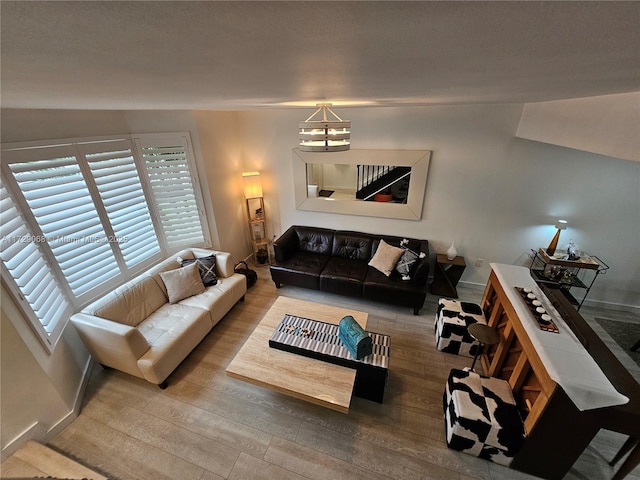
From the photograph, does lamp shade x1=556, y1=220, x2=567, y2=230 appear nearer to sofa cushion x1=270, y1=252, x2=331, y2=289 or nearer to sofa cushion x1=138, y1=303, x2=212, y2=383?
sofa cushion x1=270, y1=252, x2=331, y2=289

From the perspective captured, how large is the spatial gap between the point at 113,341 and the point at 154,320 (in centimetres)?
47

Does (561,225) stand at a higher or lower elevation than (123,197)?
lower

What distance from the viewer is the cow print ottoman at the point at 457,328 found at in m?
2.56

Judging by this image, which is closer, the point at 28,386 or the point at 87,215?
the point at 28,386

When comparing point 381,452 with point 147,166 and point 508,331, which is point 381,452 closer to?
point 508,331

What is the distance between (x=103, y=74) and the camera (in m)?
0.68

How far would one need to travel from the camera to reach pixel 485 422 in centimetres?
176

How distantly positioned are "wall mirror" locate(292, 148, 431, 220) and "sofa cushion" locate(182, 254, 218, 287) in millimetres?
1582

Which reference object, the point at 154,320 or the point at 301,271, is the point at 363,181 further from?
the point at 154,320

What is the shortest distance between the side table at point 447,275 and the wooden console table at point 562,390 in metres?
1.31

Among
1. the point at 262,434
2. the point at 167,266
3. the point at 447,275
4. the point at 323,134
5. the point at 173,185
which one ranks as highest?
the point at 323,134

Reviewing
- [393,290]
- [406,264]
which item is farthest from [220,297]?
[406,264]

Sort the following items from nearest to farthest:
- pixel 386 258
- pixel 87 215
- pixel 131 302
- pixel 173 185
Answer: pixel 87 215 → pixel 131 302 → pixel 173 185 → pixel 386 258

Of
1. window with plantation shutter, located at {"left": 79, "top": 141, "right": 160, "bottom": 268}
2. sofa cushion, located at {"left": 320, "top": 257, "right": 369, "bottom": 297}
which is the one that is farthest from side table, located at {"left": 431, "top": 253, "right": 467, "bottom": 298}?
window with plantation shutter, located at {"left": 79, "top": 141, "right": 160, "bottom": 268}
